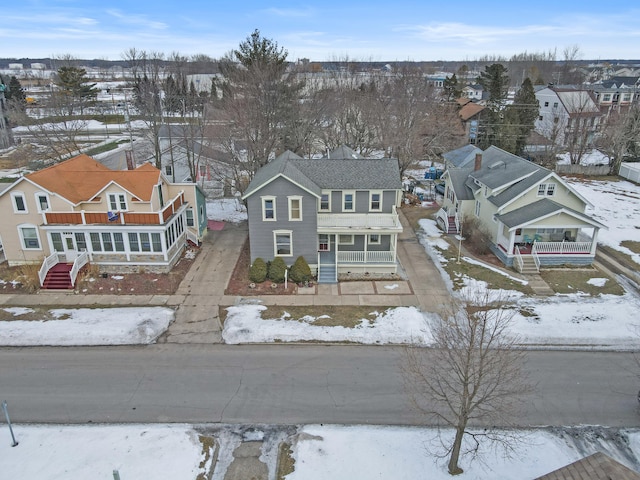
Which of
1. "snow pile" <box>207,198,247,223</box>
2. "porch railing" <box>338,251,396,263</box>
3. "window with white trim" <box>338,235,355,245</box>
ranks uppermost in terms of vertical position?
"window with white trim" <box>338,235,355,245</box>

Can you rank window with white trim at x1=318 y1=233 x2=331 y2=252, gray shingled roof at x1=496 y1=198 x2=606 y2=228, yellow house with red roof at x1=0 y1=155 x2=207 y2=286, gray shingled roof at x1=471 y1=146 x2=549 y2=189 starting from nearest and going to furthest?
1. yellow house with red roof at x1=0 y1=155 x2=207 y2=286
2. gray shingled roof at x1=496 y1=198 x2=606 y2=228
3. window with white trim at x1=318 y1=233 x2=331 y2=252
4. gray shingled roof at x1=471 y1=146 x2=549 y2=189

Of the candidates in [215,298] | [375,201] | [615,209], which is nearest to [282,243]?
[215,298]

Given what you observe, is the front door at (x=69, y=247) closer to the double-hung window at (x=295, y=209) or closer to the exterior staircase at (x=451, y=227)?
the double-hung window at (x=295, y=209)

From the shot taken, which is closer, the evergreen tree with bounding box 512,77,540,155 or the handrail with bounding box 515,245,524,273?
the handrail with bounding box 515,245,524,273

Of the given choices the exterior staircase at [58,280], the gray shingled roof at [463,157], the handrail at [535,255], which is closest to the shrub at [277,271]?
the exterior staircase at [58,280]

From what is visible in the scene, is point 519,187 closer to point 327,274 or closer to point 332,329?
point 327,274

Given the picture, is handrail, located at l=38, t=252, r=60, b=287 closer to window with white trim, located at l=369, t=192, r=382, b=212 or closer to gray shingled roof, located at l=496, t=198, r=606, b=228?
window with white trim, located at l=369, t=192, r=382, b=212

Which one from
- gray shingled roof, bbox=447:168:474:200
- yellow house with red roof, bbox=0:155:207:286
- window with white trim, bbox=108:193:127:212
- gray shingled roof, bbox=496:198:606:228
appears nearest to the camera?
yellow house with red roof, bbox=0:155:207:286

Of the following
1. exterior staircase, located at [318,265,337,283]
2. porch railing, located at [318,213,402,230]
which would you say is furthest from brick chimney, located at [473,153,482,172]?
exterior staircase, located at [318,265,337,283]
